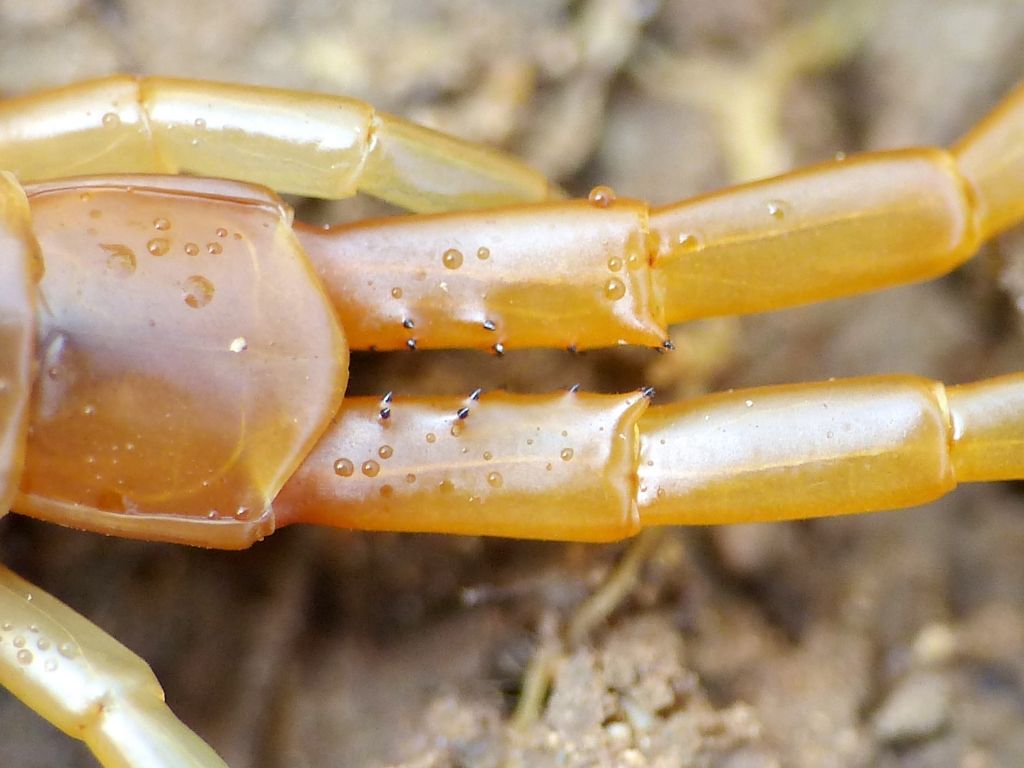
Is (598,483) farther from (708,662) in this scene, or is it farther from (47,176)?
(47,176)

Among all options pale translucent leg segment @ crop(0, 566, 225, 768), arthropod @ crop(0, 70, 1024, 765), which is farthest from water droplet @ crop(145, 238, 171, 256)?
pale translucent leg segment @ crop(0, 566, 225, 768)

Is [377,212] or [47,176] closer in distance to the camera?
[47,176]

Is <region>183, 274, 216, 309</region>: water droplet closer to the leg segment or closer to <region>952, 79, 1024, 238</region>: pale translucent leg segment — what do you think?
the leg segment

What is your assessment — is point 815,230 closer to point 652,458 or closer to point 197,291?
point 652,458

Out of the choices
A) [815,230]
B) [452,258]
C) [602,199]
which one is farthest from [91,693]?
[815,230]

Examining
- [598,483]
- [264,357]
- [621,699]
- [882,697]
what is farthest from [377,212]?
[882,697]

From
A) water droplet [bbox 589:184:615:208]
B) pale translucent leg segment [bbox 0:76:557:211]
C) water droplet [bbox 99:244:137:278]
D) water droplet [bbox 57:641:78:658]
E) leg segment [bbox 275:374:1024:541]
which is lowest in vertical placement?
water droplet [bbox 57:641:78:658]

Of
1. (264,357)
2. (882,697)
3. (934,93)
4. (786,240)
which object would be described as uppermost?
(934,93)
